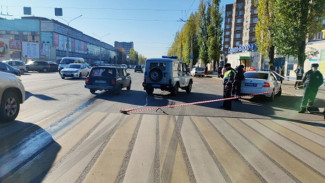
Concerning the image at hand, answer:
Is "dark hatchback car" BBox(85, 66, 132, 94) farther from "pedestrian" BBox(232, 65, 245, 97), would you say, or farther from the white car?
the white car

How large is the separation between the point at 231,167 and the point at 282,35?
16379 mm

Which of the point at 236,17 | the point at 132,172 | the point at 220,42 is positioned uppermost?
the point at 236,17

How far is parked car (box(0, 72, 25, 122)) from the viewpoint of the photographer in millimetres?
5512

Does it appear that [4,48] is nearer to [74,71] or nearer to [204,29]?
[74,71]

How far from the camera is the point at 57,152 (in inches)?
157

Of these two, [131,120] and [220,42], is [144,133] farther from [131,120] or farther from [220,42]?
[220,42]

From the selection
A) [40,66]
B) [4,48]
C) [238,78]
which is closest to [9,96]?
[238,78]

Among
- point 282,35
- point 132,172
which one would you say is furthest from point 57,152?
point 282,35

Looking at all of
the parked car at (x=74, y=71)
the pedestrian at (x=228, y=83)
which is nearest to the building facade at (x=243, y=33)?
the parked car at (x=74, y=71)

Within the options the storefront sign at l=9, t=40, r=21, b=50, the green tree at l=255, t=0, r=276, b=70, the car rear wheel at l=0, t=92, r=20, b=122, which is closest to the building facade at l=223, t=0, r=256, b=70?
the green tree at l=255, t=0, r=276, b=70

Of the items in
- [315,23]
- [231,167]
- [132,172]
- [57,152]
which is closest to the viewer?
[132,172]

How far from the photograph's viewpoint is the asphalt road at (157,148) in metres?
3.32

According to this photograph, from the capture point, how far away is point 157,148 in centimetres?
435

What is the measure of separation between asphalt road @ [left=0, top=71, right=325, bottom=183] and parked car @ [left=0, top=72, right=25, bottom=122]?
0.26 metres
